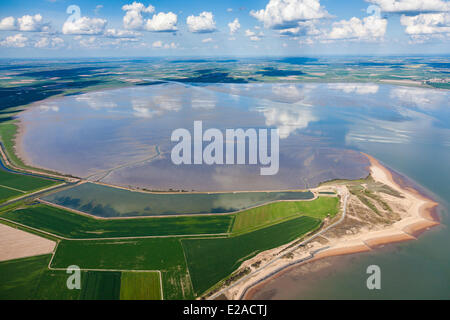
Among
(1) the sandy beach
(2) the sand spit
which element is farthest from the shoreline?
(2) the sand spit

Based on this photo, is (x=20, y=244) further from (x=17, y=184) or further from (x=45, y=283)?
(x=17, y=184)

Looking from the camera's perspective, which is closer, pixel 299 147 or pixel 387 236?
pixel 387 236

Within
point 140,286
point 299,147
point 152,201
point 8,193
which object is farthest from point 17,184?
point 299,147

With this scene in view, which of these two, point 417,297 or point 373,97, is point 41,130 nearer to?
point 417,297

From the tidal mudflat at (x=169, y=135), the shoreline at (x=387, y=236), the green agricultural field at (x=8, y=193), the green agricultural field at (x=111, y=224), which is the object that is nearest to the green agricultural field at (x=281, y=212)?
the green agricultural field at (x=111, y=224)

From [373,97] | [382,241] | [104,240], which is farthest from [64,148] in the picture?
[373,97]

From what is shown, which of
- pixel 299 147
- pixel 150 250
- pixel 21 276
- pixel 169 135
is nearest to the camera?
pixel 21 276

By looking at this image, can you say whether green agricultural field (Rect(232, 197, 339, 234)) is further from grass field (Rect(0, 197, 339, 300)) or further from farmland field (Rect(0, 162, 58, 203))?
farmland field (Rect(0, 162, 58, 203))
